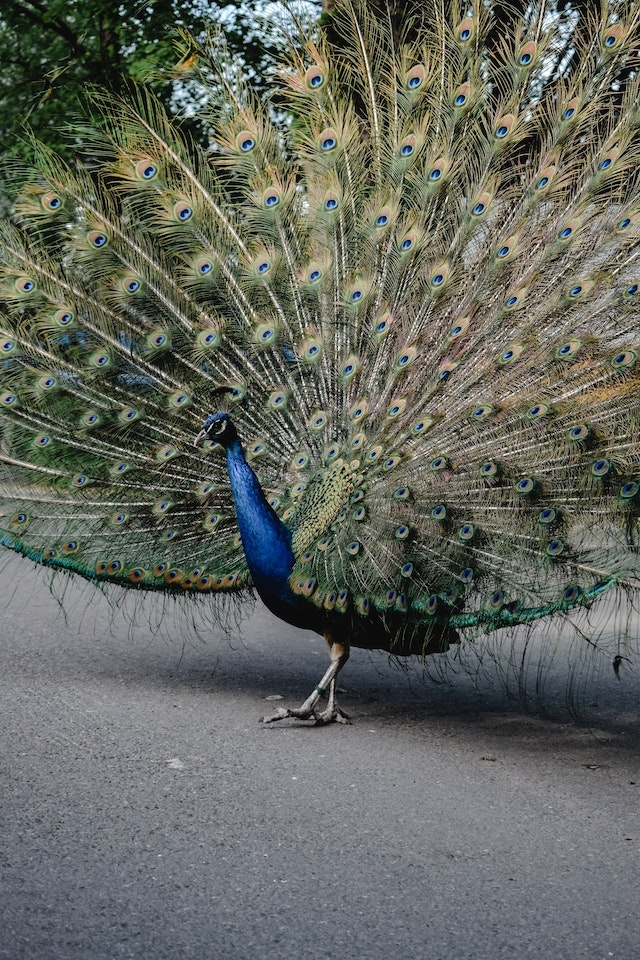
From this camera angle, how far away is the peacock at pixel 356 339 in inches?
163

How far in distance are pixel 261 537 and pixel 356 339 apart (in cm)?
92

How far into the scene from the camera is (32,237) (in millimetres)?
4992

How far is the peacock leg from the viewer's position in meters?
4.69

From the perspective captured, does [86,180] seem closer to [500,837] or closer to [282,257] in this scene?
[282,257]

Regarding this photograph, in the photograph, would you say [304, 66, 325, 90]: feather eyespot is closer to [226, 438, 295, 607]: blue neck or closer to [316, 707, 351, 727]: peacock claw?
[226, 438, 295, 607]: blue neck

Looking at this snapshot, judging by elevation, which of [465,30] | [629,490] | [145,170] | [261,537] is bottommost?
[261,537]

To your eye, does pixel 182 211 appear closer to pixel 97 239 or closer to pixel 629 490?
pixel 97 239

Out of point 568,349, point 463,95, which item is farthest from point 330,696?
point 463,95

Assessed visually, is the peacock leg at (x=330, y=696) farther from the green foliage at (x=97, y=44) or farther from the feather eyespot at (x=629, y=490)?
the green foliage at (x=97, y=44)

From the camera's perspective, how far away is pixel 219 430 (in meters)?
4.58

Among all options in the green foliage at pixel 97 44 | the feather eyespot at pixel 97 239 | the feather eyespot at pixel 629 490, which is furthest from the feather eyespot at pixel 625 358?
the green foliage at pixel 97 44

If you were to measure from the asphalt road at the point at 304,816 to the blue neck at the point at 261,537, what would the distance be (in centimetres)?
65

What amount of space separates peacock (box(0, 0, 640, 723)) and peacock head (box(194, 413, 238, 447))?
1cm

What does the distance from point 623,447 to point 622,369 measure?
1.01ft
